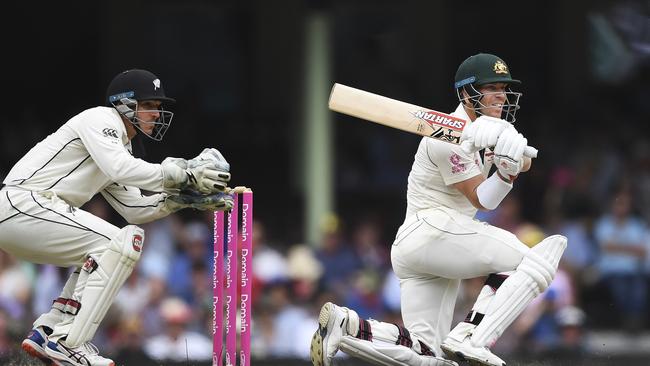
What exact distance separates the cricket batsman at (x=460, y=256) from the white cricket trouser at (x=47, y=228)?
994 millimetres

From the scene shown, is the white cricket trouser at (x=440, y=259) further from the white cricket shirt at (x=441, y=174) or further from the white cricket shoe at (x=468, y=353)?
the white cricket shoe at (x=468, y=353)

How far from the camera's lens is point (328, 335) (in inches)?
214

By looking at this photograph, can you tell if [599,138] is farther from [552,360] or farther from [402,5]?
[552,360]

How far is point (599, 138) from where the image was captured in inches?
474

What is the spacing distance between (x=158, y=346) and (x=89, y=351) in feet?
9.60

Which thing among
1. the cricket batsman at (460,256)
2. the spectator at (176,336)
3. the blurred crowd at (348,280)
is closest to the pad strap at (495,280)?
the cricket batsman at (460,256)

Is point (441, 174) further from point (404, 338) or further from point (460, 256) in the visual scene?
point (404, 338)

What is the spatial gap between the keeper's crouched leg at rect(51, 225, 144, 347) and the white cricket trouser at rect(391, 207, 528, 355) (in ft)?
3.78

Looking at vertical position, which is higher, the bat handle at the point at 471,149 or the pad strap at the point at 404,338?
the bat handle at the point at 471,149

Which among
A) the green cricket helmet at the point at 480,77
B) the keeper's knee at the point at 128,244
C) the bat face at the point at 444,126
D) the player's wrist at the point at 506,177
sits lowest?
the keeper's knee at the point at 128,244

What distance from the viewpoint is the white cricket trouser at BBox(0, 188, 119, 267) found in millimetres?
5406

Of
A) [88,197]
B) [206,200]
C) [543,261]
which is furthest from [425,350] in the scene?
[88,197]

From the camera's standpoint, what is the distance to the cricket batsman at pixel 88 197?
17.4 feet

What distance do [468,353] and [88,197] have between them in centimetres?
173
